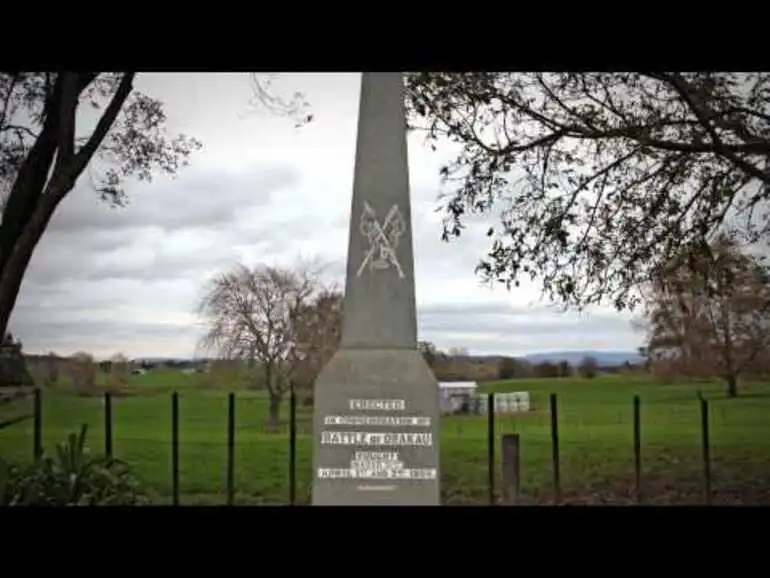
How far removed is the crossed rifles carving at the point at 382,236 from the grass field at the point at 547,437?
40.4 inches

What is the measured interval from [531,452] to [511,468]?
5.6 inches

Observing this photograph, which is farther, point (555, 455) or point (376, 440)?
point (555, 455)

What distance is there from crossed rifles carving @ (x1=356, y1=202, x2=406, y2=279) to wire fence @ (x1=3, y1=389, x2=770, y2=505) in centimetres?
98

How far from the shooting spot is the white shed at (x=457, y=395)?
17.5 feet

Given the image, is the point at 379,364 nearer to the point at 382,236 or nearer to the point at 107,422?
the point at 382,236

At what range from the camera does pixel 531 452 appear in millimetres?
5527

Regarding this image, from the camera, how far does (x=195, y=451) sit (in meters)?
5.57

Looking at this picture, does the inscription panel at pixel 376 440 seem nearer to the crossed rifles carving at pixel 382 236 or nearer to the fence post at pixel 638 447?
the crossed rifles carving at pixel 382 236

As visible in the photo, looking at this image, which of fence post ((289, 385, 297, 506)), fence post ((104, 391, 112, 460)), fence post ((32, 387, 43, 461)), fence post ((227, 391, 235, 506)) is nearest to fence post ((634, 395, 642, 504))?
fence post ((289, 385, 297, 506))

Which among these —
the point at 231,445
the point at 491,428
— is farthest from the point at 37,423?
the point at 491,428

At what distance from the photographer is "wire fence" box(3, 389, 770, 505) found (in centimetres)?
551

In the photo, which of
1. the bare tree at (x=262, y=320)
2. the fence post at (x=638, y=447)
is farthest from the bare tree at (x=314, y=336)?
the fence post at (x=638, y=447)
